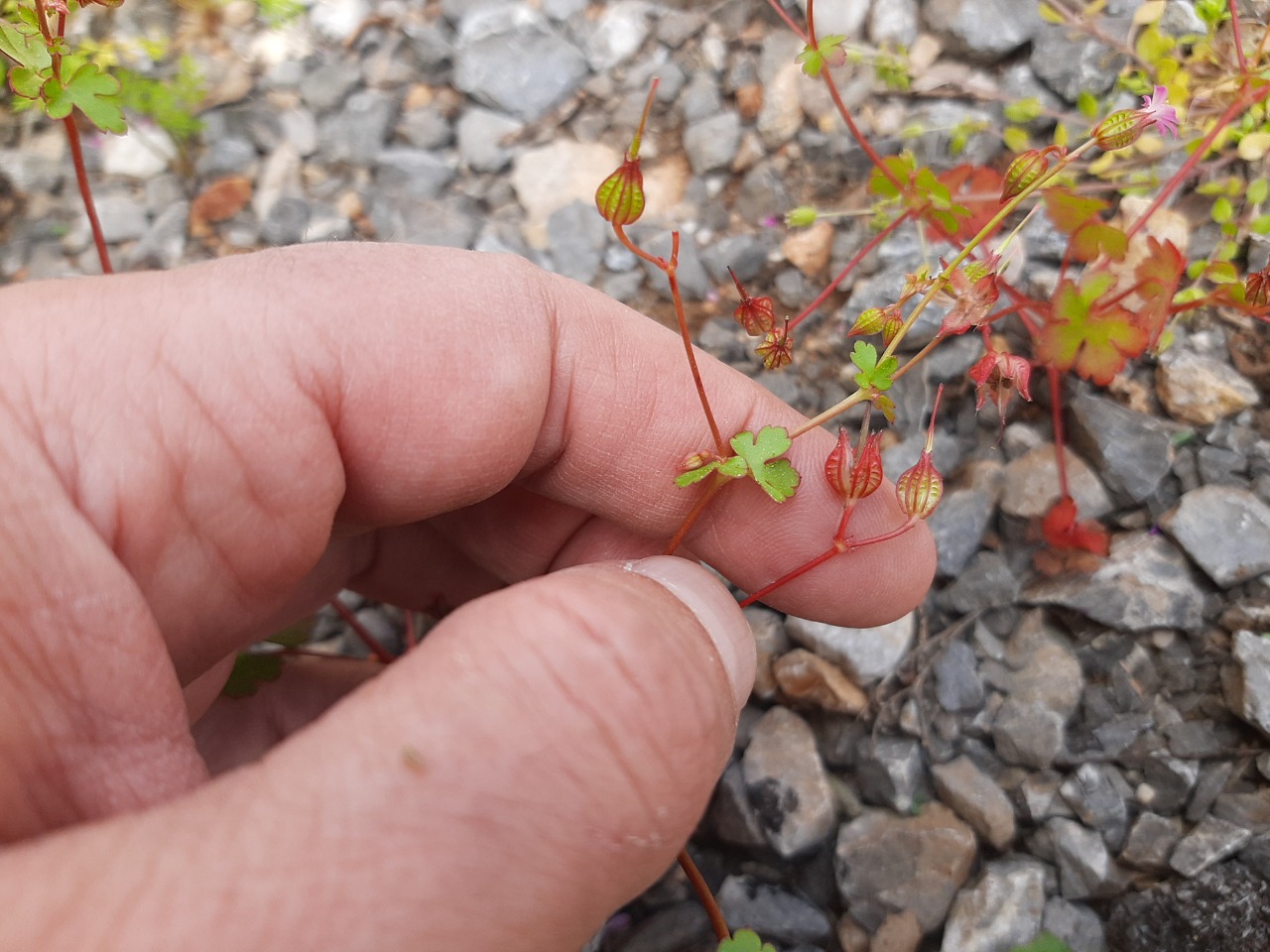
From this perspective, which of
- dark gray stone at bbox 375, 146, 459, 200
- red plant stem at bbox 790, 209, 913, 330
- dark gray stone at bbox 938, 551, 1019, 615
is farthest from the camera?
dark gray stone at bbox 375, 146, 459, 200

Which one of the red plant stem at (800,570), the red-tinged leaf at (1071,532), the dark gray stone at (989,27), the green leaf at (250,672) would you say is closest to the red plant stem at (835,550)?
the red plant stem at (800,570)

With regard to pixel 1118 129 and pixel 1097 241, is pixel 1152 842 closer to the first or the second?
pixel 1097 241

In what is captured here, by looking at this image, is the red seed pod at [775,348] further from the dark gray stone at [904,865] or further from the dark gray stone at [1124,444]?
the dark gray stone at [904,865]

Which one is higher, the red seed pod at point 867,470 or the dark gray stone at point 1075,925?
the red seed pod at point 867,470

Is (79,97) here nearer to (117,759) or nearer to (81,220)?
(117,759)

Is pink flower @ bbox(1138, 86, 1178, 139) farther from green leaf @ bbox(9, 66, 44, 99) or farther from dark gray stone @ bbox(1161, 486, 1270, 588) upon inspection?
green leaf @ bbox(9, 66, 44, 99)

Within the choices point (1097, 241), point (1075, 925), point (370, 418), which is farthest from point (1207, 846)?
point (370, 418)

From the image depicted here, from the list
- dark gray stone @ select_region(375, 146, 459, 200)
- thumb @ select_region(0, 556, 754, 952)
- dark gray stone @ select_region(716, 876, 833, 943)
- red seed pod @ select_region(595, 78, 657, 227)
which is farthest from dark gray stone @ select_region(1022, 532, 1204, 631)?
dark gray stone @ select_region(375, 146, 459, 200)
